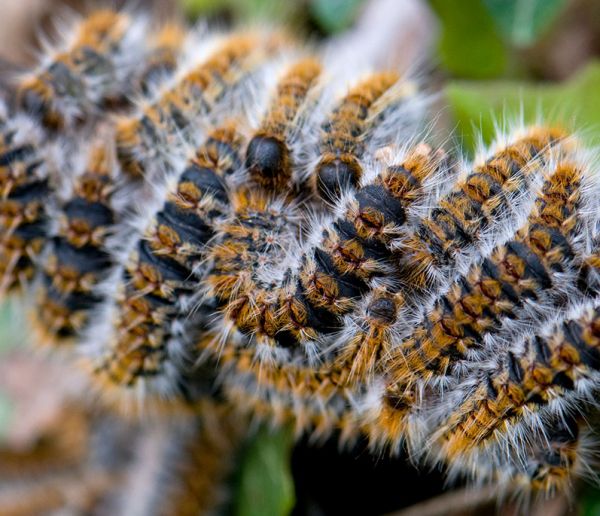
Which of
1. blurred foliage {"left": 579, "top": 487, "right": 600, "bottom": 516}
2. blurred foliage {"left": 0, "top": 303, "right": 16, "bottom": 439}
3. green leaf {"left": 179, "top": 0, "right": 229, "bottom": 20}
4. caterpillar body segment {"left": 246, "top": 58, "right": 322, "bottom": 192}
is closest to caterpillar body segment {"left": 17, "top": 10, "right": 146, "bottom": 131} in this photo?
caterpillar body segment {"left": 246, "top": 58, "right": 322, "bottom": 192}

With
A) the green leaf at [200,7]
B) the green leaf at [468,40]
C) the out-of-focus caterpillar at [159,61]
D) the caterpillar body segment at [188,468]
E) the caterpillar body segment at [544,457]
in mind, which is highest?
the green leaf at [200,7]

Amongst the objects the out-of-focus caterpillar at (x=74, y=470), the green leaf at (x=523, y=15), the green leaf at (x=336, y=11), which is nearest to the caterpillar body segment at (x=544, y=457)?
the green leaf at (x=523, y=15)

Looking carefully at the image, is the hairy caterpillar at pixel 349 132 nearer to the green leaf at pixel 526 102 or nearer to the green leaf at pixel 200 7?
→ the green leaf at pixel 526 102

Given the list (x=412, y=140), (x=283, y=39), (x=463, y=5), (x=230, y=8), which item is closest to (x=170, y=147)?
(x=412, y=140)

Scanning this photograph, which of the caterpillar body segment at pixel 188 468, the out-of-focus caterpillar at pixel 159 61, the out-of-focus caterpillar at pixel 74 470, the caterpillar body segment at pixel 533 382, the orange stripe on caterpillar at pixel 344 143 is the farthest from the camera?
the out-of-focus caterpillar at pixel 74 470

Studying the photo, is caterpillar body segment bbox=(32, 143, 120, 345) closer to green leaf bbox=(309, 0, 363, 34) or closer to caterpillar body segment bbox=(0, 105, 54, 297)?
caterpillar body segment bbox=(0, 105, 54, 297)

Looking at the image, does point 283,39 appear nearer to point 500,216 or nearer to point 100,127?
point 100,127

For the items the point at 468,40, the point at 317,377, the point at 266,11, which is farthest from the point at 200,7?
the point at 317,377

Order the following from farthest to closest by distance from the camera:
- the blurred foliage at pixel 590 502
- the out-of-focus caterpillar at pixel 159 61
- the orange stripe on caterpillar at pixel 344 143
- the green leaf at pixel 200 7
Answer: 1. the green leaf at pixel 200 7
2. the out-of-focus caterpillar at pixel 159 61
3. the blurred foliage at pixel 590 502
4. the orange stripe on caterpillar at pixel 344 143
